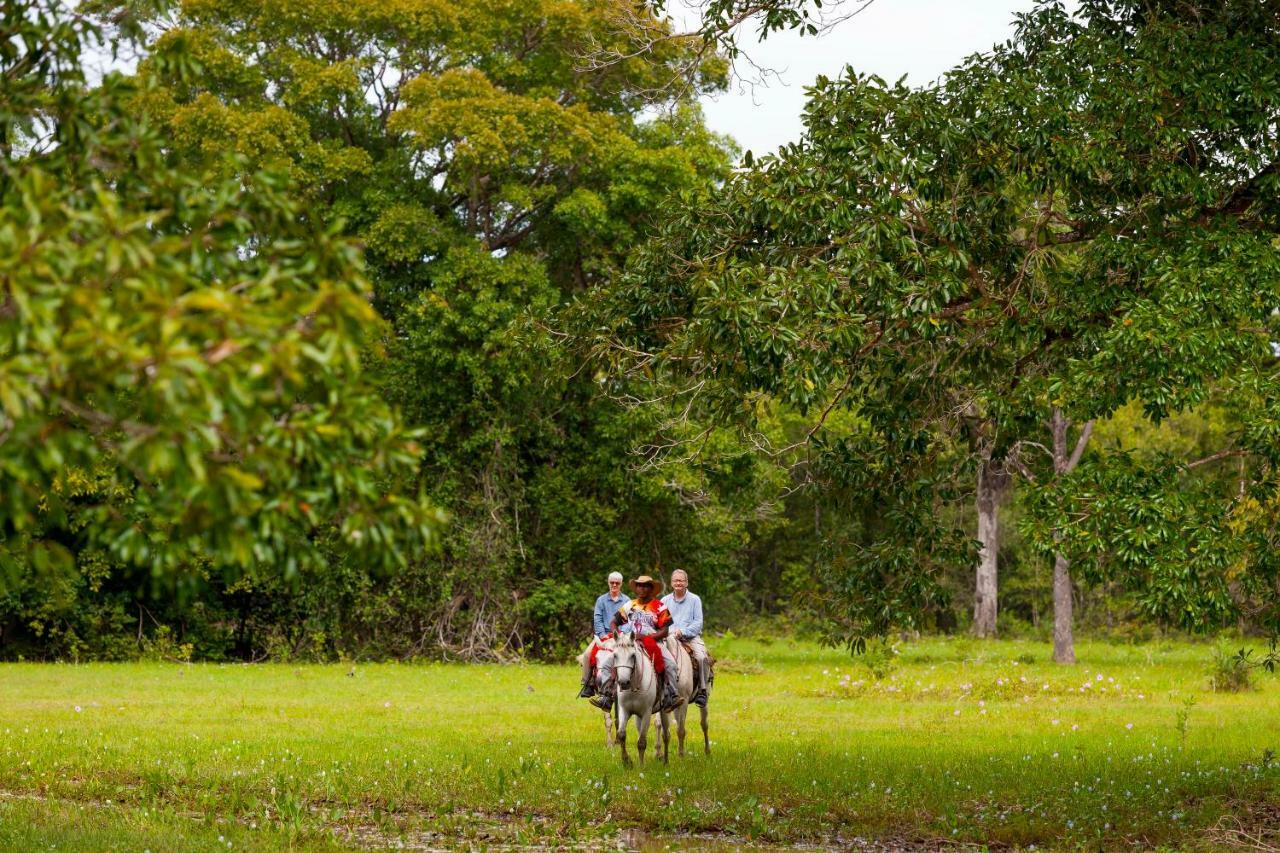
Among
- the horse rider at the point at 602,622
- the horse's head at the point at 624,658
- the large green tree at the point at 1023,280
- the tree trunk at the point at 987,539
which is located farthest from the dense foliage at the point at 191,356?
the tree trunk at the point at 987,539

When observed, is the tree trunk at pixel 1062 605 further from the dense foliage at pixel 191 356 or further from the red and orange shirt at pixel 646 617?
the dense foliage at pixel 191 356

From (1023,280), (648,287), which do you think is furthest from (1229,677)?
(648,287)

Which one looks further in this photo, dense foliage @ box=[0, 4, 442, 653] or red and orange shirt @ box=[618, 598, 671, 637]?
red and orange shirt @ box=[618, 598, 671, 637]

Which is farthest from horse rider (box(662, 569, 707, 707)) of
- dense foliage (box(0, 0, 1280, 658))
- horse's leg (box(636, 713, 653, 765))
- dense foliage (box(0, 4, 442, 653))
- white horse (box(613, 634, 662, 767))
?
dense foliage (box(0, 4, 442, 653))

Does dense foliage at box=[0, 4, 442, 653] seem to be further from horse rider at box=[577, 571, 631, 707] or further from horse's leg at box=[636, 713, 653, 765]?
horse rider at box=[577, 571, 631, 707]

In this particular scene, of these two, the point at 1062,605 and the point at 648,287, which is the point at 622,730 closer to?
the point at 648,287

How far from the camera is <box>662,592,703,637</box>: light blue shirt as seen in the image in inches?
646

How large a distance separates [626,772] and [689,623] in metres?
2.22

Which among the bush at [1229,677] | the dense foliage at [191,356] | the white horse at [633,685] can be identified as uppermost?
the dense foliage at [191,356]

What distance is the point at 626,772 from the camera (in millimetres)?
14859

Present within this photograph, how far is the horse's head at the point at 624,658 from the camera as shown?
49.3 ft

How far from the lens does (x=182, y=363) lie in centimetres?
462

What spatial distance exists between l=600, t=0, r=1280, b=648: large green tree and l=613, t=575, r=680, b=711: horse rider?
283 cm

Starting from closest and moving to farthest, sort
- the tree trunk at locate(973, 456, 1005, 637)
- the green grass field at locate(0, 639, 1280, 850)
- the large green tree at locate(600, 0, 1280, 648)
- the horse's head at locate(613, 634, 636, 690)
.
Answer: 1. the large green tree at locate(600, 0, 1280, 648)
2. the green grass field at locate(0, 639, 1280, 850)
3. the horse's head at locate(613, 634, 636, 690)
4. the tree trunk at locate(973, 456, 1005, 637)
